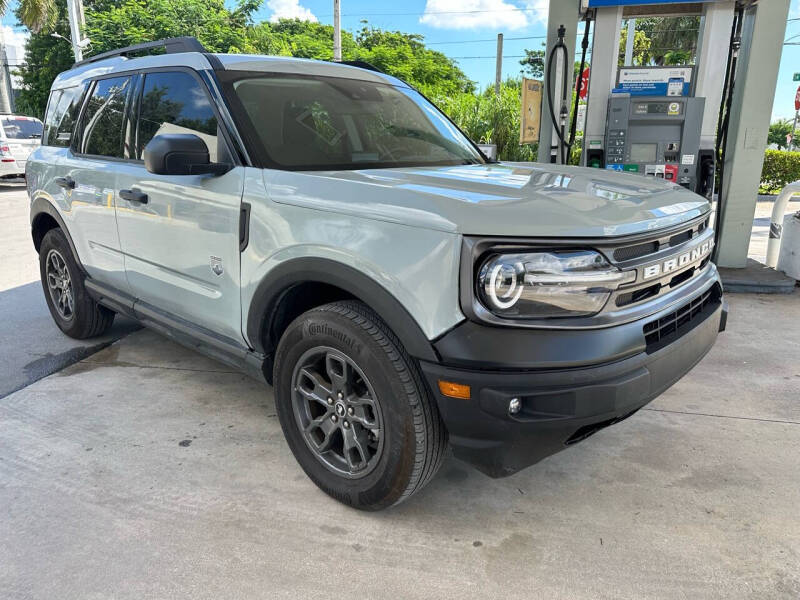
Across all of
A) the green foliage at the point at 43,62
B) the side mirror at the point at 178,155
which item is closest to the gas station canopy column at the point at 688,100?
the side mirror at the point at 178,155

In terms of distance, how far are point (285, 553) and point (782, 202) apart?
607cm

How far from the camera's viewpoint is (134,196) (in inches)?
125

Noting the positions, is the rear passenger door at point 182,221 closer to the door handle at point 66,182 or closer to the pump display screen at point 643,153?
the door handle at point 66,182

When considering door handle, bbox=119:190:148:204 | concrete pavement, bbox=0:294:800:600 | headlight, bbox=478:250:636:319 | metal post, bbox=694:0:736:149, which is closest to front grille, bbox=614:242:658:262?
headlight, bbox=478:250:636:319

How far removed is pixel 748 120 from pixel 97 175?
5.51m

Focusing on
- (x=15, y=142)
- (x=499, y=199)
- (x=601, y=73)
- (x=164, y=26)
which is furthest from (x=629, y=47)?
(x=164, y=26)

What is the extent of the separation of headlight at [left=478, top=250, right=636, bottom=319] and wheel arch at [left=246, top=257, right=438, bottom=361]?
0.27m

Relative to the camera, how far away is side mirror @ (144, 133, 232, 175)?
248cm

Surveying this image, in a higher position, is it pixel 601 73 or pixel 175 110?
pixel 601 73

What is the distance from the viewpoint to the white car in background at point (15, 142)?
1388cm

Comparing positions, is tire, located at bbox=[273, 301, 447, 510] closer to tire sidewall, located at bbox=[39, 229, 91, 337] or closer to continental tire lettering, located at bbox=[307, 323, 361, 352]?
continental tire lettering, located at bbox=[307, 323, 361, 352]

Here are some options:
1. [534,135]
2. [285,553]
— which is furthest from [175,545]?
[534,135]

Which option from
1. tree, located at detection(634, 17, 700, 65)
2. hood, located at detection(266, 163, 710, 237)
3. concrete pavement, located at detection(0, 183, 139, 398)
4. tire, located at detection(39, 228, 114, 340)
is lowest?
concrete pavement, located at detection(0, 183, 139, 398)

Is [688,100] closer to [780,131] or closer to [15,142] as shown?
[15,142]
